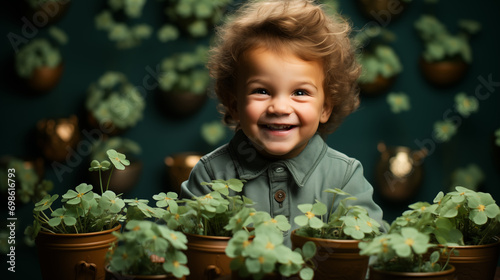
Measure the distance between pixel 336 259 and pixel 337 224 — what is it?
75 mm

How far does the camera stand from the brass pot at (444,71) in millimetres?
2908

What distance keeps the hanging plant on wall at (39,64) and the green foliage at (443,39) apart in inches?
68.3

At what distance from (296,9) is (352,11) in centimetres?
170

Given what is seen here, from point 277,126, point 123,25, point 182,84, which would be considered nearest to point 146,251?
point 277,126

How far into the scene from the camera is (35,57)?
273 cm

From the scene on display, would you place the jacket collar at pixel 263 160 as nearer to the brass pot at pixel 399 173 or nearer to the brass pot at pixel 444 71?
the brass pot at pixel 399 173

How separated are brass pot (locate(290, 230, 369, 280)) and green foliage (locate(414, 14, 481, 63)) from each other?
2.26 metres

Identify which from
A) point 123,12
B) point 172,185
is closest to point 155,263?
point 172,185

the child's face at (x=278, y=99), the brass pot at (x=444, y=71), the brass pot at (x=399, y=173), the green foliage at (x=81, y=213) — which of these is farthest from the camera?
the brass pot at (x=444, y=71)

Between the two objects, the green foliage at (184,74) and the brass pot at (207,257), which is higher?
the green foliage at (184,74)

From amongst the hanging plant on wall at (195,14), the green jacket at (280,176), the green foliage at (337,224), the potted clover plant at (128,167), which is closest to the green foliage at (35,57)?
the potted clover plant at (128,167)

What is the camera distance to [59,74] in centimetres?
278

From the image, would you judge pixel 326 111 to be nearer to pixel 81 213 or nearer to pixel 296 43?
pixel 296 43

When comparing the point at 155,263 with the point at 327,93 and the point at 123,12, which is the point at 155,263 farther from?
the point at 123,12
